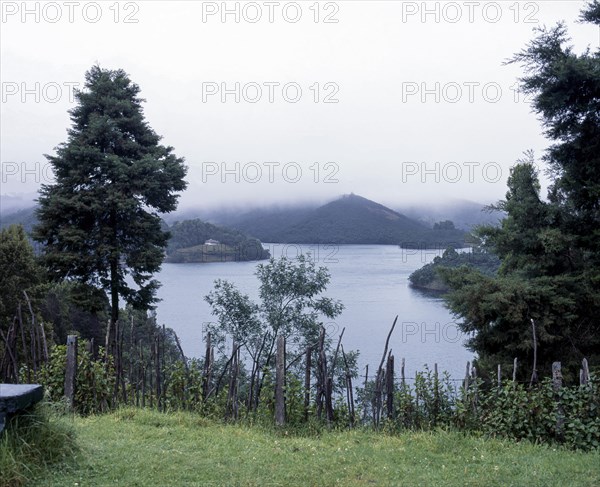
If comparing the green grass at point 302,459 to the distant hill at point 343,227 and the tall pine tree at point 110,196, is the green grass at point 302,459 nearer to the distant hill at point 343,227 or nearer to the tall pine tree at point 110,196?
the tall pine tree at point 110,196

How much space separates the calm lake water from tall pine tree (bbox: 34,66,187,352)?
2681 millimetres

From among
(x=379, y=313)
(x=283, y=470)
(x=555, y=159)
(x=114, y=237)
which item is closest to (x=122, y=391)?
(x=283, y=470)

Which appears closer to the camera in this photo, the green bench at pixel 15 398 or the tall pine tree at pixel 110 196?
the green bench at pixel 15 398

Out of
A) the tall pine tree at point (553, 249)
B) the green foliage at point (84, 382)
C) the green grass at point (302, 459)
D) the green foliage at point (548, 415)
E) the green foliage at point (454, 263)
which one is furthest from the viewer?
the green foliage at point (454, 263)

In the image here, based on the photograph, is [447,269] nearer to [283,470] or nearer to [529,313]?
[529,313]

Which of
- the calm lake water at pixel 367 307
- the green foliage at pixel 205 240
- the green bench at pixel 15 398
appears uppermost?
the green foliage at pixel 205 240

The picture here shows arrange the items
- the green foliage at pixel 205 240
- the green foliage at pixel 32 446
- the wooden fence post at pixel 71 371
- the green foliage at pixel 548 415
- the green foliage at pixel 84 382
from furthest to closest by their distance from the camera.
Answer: the green foliage at pixel 205 240, the green foliage at pixel 84 382, the wooden fence post at pixel 71 371, the green foliage at pixel 548 415, the green foliage at pixel 32 446

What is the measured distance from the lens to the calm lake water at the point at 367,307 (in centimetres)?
1834

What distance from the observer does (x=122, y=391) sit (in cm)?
705

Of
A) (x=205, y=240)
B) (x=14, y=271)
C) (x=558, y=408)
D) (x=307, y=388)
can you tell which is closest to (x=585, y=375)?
(x=558, y=408)

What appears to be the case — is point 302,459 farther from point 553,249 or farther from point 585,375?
point 553,249

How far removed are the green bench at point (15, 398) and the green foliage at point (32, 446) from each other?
0.10m

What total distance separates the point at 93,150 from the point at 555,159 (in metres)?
10.7

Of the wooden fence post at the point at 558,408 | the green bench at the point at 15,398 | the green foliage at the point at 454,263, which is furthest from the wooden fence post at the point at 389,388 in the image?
the green foliage at the point at 454,263
